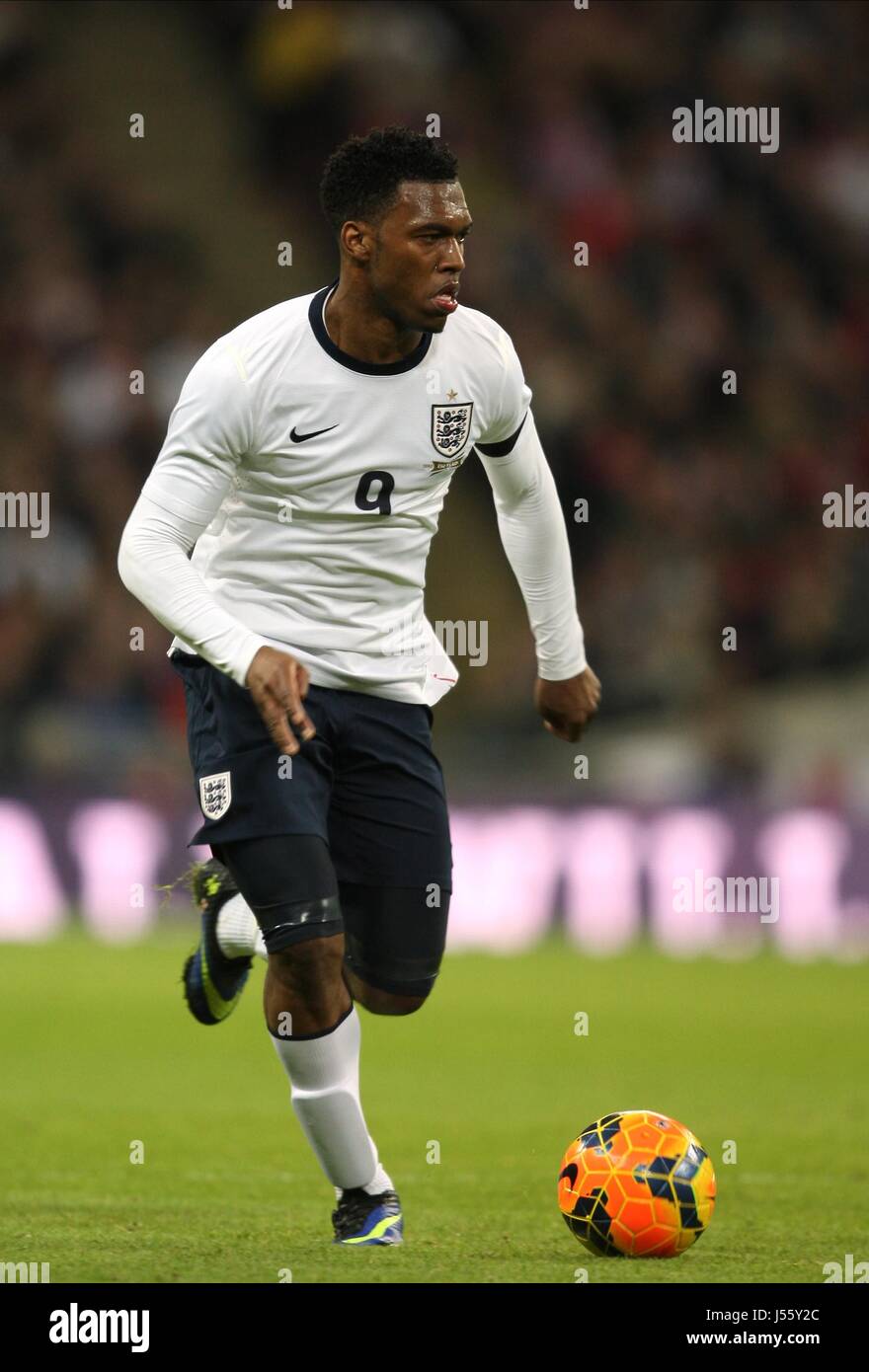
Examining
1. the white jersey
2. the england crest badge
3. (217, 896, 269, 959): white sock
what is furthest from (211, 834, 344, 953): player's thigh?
the england crest badge

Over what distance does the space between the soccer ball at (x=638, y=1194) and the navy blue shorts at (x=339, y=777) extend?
78 cm

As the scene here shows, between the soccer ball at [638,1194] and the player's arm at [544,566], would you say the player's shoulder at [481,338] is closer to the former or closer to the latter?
the player's arm at [544,566]

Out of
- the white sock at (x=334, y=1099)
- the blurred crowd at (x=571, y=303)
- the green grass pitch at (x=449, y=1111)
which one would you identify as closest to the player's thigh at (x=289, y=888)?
the white sock at (x=334, y=1099)

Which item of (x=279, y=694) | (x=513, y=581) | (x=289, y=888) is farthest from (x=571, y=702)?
(x=513, y=581)

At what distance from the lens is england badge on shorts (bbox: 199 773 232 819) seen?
5.10 metres

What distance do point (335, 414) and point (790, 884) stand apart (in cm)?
1008

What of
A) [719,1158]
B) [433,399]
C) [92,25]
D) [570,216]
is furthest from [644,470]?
[433,399]

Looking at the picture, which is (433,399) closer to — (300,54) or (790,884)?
(790,884)

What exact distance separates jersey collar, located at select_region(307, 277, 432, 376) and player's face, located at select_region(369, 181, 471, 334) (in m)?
0.14

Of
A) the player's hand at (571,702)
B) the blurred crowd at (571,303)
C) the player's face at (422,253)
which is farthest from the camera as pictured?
the blurred crowd at (571,303)

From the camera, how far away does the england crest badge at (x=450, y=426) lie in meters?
5.33

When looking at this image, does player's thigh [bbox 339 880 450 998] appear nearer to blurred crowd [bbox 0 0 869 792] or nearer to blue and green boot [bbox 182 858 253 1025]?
blue and green boot [bbox 182 858 253 1025]

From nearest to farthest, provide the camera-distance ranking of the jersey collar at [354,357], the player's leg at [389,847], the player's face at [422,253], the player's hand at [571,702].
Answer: the player's face at [422,253] → the jersey collar at [354,357] → the player's leg at [389,847] → the player's hand at [571,702]

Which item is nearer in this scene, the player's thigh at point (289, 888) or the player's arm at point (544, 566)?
the player's thigh at point (289, 888)
